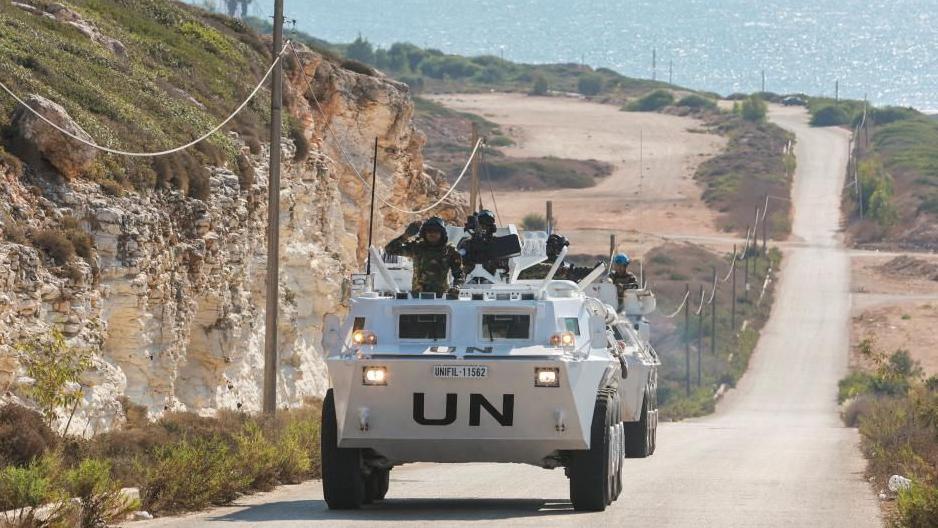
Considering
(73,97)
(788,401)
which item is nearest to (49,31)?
(73,97)

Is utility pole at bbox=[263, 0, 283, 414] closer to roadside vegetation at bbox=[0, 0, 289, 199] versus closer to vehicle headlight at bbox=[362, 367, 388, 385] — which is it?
roadside vegetation at bbox=[0, 0, 289, 199]

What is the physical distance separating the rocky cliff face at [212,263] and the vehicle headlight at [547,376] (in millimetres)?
8666

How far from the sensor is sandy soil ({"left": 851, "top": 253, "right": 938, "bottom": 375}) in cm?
9756

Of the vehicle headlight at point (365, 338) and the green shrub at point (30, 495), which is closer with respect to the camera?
the green shrub at point (30, 495)

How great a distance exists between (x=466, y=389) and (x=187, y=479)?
3335 mm

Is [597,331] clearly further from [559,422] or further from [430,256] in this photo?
[430,256]

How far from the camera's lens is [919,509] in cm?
1773

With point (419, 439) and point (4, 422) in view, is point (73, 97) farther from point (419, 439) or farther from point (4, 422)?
point (419, 439)

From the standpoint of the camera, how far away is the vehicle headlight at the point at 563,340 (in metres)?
20.5

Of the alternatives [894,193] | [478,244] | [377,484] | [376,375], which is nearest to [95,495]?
[376,375]

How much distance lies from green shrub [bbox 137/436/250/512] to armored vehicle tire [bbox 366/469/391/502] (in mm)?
1674

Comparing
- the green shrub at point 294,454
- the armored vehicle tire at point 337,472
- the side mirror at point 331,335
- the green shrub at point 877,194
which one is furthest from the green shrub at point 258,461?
the green shrub at point 877,194

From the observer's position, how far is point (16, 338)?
25.8m

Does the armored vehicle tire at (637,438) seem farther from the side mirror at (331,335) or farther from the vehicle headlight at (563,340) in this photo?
the side mirror at (331,335)
